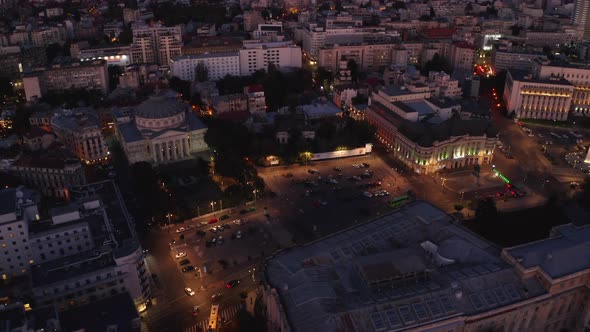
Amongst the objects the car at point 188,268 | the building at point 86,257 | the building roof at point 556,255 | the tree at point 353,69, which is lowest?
the car at point 188,268

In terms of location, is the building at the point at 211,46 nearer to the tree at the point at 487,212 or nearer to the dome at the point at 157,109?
the dome at the point at 157,109

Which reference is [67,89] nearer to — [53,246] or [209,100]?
[209,100]

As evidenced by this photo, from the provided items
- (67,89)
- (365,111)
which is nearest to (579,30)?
(365,111)

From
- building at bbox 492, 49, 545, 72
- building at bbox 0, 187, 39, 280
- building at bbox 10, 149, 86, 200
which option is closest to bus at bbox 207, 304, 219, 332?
building at bbox 0, 187, 39, 280

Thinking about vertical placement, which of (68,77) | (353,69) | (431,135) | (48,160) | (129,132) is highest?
(68,77)

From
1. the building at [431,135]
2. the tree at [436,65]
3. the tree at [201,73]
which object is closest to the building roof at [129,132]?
the tree at [201,73]

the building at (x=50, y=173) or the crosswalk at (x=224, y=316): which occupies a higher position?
the building at (x=50, y=173)

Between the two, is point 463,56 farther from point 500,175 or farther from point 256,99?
point 256,99

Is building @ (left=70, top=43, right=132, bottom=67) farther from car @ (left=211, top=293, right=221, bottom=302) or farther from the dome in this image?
car @ (left=211, top=293, right=221, bottom=302)

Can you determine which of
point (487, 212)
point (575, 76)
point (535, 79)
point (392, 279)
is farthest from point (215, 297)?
point (575, 76)
